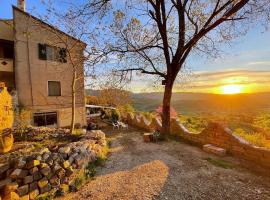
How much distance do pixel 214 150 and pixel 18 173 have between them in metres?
6.78

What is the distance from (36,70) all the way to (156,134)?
37.8 ft

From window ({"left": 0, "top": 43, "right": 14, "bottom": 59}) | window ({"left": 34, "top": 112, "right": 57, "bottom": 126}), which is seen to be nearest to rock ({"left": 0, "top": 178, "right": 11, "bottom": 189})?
window ({"left": 34, "top": 112, "right": 57, "bottom": 126})

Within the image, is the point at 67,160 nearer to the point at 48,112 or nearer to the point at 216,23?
the point at 216,23

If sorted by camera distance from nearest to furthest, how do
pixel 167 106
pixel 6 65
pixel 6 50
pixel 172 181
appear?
1. pixel 172 181
2. pixel 167 106
3. pixel 6 65
4. pixel 6 50

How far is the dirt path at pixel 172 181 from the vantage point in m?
4.52

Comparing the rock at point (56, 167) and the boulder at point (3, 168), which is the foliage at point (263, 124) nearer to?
the rock at point (56, 167)

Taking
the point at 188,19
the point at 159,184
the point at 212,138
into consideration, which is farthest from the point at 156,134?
the point at 188,19

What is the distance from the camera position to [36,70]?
15.0 m

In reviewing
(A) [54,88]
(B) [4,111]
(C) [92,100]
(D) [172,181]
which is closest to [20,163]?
(D) [172,181]

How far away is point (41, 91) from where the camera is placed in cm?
1524

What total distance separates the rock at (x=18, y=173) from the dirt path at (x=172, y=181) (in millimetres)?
1272

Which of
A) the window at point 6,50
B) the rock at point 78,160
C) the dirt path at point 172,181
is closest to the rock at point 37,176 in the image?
the dirt path at point 172,181

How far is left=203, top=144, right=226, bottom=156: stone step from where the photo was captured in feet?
22.8

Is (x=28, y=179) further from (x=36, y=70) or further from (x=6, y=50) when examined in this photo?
(x=6, y=50)
